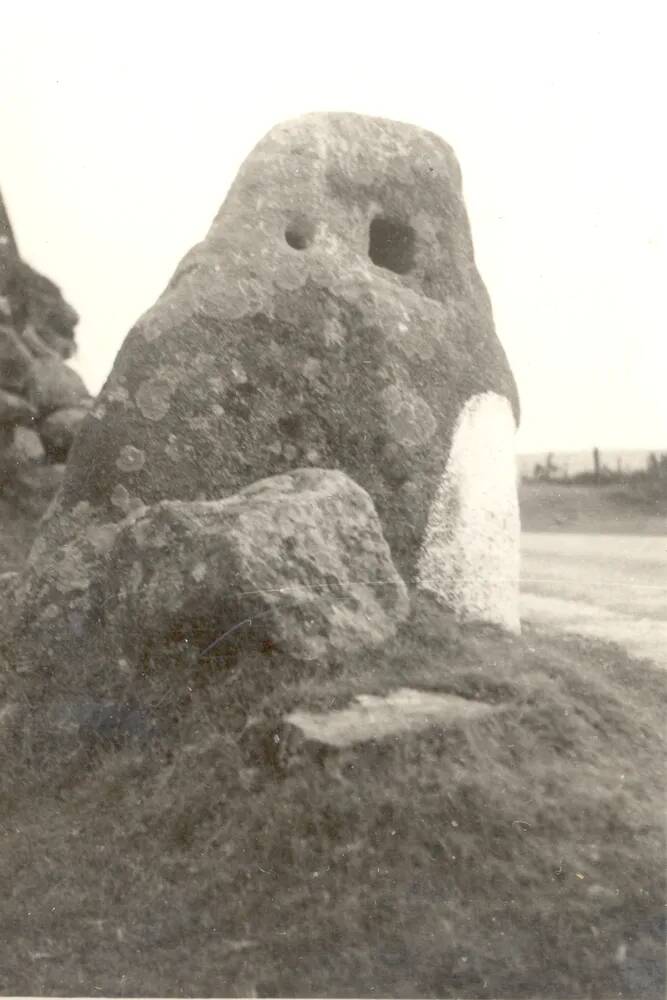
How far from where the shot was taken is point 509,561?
6.12 metres

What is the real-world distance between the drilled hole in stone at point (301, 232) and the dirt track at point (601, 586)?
6.89ft

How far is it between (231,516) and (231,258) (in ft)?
5.13

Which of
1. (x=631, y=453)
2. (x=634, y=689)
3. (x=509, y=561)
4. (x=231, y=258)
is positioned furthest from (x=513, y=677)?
(x=231, y=258)

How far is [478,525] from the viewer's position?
5.99 meters

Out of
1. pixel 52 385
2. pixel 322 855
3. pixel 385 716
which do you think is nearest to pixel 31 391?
pixel 52 385

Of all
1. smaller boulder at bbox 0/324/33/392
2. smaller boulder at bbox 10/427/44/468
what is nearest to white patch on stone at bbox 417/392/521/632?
smaller boulder at bbox 10/427/44/468

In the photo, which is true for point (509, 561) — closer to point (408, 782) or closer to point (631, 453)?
point (631, 453)

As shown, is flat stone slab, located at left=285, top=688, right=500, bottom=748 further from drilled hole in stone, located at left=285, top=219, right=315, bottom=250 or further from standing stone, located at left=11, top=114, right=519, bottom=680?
drilled hole in stone, located at left=285, top=219, right=315, bottom=250

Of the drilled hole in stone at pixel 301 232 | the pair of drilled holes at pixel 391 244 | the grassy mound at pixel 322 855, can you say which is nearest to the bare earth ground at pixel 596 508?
the grassy mound at pixel 322 855

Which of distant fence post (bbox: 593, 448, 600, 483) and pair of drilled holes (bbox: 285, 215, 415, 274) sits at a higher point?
pair of drilled holes (bbox: 285, 215, 415, 274)

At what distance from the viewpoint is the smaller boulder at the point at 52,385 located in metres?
7.66

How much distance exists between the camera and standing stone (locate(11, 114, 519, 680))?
5.56 metres

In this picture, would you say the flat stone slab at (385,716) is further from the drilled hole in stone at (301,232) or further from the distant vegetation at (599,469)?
the drilled hole in stone at (301,232)

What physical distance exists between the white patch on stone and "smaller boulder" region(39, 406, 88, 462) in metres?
2.98
